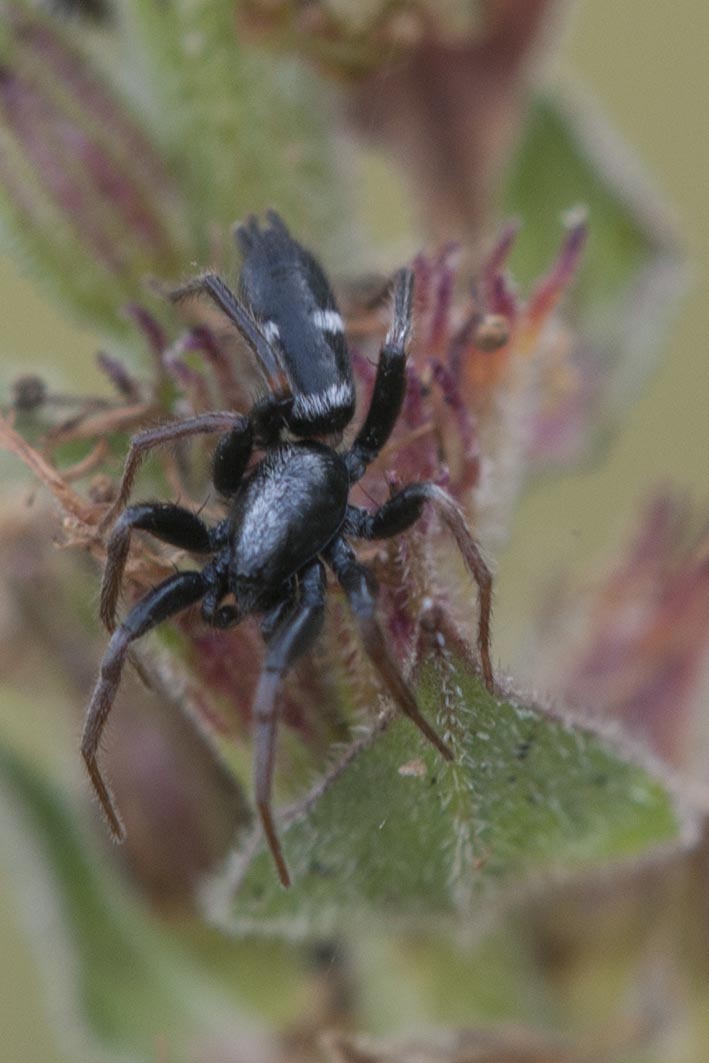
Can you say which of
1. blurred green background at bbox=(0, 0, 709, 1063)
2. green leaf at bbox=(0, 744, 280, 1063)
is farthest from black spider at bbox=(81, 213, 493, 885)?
blurred green background at bbox=(0, 0, 709, 1063)

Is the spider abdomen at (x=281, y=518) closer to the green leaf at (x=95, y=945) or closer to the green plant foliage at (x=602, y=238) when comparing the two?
the green leaf at (x=95, y=945)

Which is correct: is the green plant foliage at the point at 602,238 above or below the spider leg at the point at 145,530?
above

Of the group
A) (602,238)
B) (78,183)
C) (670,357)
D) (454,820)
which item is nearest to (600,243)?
(602,238)

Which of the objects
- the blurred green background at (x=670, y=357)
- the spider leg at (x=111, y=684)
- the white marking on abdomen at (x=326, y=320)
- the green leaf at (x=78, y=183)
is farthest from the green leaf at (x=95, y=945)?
→ the blurred green background at (x=670, y=357)

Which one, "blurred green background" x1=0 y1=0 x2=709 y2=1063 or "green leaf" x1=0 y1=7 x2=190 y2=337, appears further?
"blurred green background" x1=0 y1=0 x2=709 y2=1063

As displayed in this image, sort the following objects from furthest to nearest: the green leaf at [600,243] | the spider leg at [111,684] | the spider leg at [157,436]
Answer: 1. the green leaf at [600,243]
2. the spider leg at [157,436]
3. the spider leg at [111,684]

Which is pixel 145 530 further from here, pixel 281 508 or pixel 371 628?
pixel 371 628

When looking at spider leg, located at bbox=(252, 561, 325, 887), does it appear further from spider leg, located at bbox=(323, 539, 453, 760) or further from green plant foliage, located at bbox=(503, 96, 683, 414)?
green plant foliage, located at bbox=(503, 96, 683, 414)
